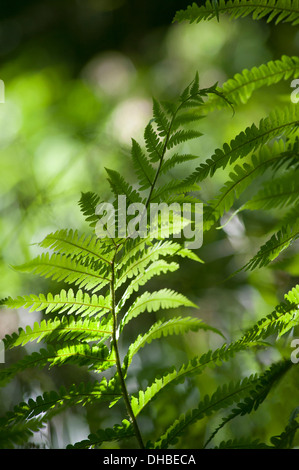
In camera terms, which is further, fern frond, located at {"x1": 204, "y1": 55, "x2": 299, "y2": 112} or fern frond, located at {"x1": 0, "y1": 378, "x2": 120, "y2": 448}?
fern frond, located at {"x1": 204, "y1": 55, "x2": 299, "y2": 112}

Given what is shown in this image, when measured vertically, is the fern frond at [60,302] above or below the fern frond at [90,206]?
below

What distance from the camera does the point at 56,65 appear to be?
1.91 meters

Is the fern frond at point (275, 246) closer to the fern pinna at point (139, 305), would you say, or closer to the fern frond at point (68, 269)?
the fern pinna at point (139, 305)

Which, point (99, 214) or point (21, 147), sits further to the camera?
point (21, 147)

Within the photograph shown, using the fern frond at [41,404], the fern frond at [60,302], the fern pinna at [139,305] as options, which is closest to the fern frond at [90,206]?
the fern pinna at [139,305]

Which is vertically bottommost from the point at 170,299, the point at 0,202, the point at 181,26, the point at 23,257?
the point at 170,299

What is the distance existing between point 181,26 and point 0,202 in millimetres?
1063

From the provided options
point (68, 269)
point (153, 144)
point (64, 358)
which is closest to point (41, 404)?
point (64, 358)

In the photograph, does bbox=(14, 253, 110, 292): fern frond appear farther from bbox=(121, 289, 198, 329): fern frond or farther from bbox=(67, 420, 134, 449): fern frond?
bbox=(67, 420, 134, 449): fern frond

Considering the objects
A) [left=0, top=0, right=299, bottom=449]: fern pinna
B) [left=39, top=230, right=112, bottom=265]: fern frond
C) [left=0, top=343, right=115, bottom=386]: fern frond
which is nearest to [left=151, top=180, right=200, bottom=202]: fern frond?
[left=0, top=0, right=299, bottom=449]: fern pinna

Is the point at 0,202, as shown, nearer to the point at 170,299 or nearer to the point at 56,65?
the point at 56,65
